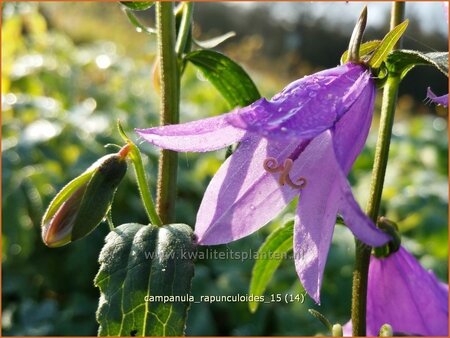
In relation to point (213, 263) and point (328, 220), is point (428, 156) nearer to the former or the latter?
point (213, 263)

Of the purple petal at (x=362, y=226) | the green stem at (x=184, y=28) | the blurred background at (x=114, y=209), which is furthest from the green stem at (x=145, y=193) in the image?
the blurred background at (x=114, y=209)

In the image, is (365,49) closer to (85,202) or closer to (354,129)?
(354,129)

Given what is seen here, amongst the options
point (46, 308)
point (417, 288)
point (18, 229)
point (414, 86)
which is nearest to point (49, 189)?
point (18, 229)

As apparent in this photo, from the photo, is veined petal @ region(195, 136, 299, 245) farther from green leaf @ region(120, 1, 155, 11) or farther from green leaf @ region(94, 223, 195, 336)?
green leaf @ region(120, 1, 155, 11)

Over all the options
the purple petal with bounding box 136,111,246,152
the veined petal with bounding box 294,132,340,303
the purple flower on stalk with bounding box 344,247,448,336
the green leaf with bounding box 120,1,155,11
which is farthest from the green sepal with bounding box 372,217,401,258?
the green leaf with bounding box 120,1,155,11

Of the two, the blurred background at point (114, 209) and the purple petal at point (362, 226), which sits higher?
the blurred background at point (114, 209)

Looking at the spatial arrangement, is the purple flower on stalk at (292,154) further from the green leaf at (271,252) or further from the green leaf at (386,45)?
the green leaf at (271,252)
